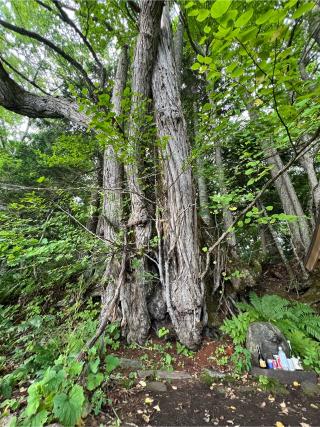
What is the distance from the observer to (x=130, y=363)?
249 cm

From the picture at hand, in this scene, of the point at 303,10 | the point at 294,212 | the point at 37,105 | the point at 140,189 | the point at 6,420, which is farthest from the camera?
the point at 294,212

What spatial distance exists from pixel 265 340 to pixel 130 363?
1728mm

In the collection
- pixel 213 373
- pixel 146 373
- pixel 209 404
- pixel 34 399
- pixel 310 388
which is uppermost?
pixel 34 399

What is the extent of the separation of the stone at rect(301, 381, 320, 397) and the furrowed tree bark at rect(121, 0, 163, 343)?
193 centimetres

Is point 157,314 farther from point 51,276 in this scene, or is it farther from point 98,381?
point 51,276

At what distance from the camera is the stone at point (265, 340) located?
8.21ft

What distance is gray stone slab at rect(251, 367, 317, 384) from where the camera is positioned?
235 cm

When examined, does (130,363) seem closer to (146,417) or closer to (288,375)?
(146,417)

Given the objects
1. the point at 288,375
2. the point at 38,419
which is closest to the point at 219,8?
the point at 38,419

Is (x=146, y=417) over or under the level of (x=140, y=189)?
Result: under

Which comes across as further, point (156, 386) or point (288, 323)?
point (288, 323)

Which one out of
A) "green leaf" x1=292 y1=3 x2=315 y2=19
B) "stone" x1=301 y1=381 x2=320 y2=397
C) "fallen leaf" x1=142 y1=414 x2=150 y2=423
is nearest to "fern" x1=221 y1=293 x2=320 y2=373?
"stone" x1=301 y1=381 x2=320 y2=397

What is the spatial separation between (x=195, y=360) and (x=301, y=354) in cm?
141

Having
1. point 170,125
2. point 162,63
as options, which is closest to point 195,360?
point 170,125
